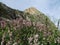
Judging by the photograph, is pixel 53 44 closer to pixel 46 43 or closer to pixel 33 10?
pixel 46 43

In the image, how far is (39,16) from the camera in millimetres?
16828

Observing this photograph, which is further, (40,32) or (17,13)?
(17,13)

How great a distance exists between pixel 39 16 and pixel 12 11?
2.64m

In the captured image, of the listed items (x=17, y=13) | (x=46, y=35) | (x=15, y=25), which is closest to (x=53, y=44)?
(x=46, y=35)

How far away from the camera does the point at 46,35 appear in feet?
29.4

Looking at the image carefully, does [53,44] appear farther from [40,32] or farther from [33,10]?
[33,10]

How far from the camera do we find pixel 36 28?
9.62 metres

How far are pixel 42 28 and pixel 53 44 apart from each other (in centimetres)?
168

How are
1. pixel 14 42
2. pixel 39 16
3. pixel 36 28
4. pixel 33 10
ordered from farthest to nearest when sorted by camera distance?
pixel 33 10 → pixel 39 16 → pixel 36 28 → pixel 14 42

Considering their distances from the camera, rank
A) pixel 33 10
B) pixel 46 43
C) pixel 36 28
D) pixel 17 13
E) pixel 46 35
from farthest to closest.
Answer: pixel 33 10 < pixel 17 13 < pixel 36 28 < pixel 46 35 < pixel 46 43

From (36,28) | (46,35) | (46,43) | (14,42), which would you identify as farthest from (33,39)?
(36,28)

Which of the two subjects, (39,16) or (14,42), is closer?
(14,42)

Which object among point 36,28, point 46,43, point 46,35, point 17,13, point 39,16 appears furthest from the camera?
point 39,16

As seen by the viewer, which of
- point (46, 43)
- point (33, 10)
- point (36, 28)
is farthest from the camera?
point (33, 10)
